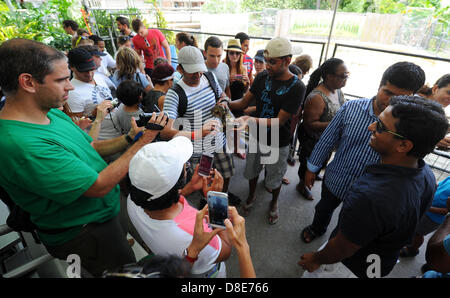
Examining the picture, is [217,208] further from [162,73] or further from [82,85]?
[82,85]

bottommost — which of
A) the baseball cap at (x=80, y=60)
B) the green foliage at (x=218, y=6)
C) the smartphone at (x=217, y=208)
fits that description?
the smartphone at (x=217, y=208)

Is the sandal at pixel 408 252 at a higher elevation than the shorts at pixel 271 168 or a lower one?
lower

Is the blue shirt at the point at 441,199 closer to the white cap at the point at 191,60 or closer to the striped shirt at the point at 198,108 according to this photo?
the striped shirt at the point at 198,108

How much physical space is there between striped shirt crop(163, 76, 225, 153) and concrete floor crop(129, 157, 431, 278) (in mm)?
1212

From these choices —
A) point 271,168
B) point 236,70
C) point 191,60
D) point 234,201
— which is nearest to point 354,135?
point 271,168

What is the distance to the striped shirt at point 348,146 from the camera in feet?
6.51

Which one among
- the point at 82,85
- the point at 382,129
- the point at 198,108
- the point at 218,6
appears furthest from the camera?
the point at 218,6

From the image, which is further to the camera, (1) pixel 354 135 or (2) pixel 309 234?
(2) pixel 309 234

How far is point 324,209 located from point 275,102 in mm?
1394

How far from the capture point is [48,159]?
1.25 m

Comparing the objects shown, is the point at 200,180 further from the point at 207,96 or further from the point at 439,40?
the point at 439,40

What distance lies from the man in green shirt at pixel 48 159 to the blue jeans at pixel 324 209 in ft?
6.70

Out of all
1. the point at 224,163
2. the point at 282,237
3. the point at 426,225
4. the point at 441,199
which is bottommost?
the point at 282,237

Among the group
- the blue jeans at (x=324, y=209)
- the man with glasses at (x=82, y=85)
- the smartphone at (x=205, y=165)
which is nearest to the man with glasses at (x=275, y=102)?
the blue jeans at (x=324, y=209)
